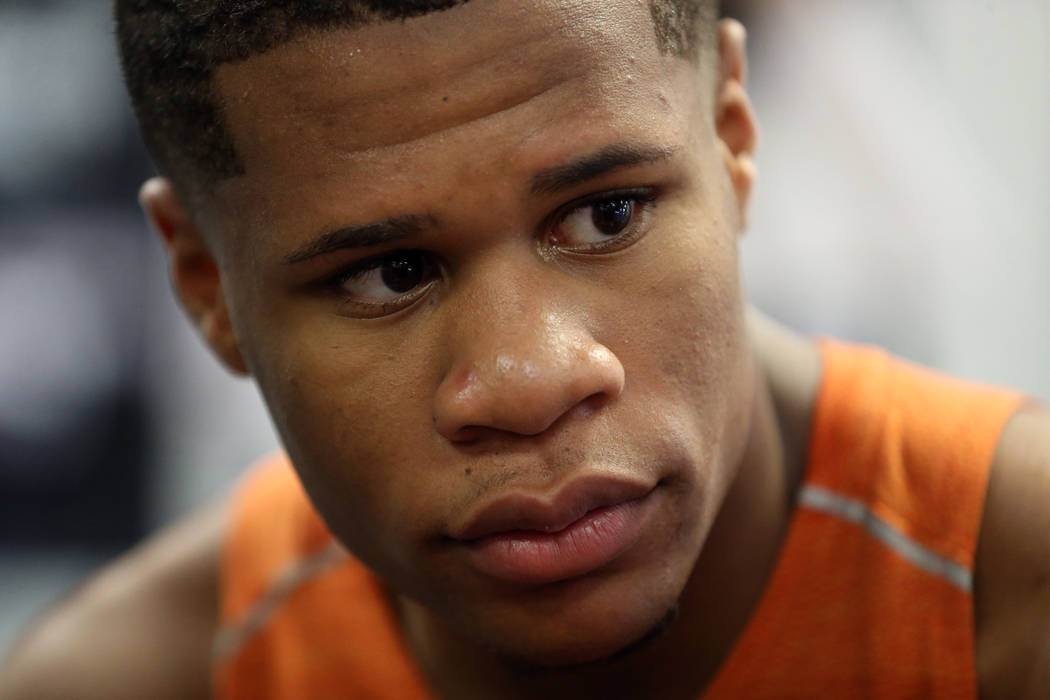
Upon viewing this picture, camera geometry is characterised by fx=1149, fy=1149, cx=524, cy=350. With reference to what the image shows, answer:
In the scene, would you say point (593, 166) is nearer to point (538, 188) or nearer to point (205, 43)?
point (538, 188)

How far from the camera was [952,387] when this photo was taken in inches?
47.0

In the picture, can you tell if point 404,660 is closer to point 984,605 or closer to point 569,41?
point 984,605

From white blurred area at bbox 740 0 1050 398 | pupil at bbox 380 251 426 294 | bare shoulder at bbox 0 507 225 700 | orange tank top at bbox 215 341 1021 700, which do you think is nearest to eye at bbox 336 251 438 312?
pupil at bbox 380 251 426 294

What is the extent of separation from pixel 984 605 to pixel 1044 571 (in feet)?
0.21

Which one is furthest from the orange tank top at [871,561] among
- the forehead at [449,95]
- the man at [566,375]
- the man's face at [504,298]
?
the forehead at [449,95]

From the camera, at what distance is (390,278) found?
96 cm

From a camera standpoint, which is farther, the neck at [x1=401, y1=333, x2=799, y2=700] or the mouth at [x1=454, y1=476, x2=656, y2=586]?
the neck at [x1=401, y1=333, x2=799, y2=700]

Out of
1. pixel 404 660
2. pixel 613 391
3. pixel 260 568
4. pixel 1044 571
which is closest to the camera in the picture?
pixel 613 391

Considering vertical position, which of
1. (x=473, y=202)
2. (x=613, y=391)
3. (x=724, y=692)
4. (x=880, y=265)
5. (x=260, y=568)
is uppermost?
(x=473, y=202)

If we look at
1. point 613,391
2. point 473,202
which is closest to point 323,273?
point 473,202

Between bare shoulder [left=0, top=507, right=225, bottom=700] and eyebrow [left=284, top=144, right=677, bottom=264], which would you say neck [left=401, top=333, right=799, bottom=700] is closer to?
eyebrow [left=284, top=144, right=677, bottom=264]

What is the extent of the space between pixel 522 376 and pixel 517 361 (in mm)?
13

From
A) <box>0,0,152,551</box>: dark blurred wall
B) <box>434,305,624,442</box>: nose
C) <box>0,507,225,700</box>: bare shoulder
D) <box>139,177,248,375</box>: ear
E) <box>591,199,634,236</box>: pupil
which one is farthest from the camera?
<box>0,0,152,551</box>: dark blurred wall

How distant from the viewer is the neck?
1147 mm
